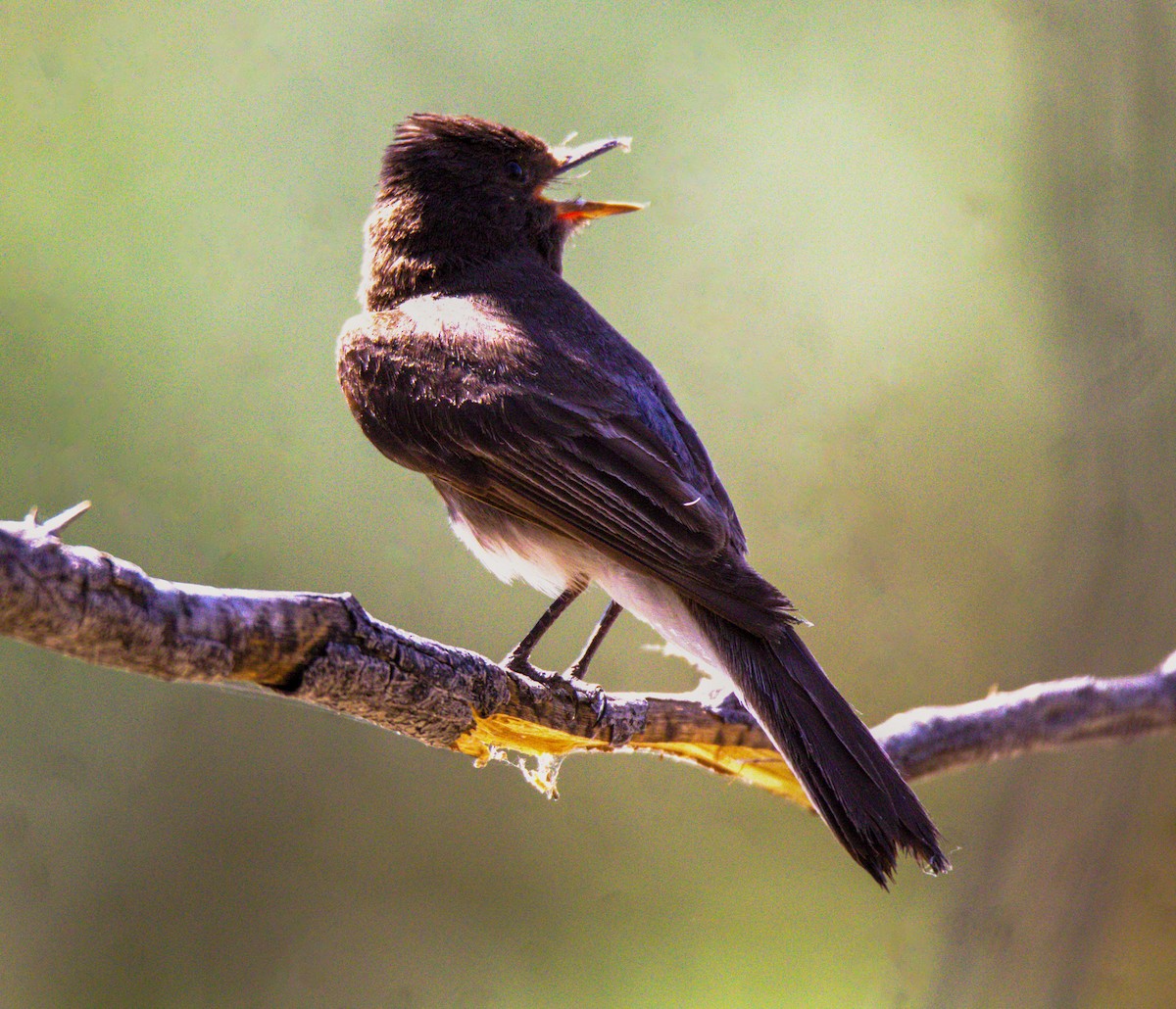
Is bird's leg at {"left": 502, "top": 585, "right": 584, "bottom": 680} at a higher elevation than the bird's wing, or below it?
below

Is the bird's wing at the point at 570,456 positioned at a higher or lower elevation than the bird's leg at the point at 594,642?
higher

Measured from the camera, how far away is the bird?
259 centimetres

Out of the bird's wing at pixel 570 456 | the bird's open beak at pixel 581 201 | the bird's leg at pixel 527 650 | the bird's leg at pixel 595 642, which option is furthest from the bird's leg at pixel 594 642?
the bird's open beak at pixel 581 201

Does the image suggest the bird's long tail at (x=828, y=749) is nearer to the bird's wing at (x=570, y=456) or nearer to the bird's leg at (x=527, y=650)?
the bird's wing at (x=570, y=456)

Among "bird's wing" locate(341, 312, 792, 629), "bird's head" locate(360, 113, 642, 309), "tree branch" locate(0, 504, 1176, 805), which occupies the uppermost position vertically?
"bird's head" locate(360, 113, 642, 309)

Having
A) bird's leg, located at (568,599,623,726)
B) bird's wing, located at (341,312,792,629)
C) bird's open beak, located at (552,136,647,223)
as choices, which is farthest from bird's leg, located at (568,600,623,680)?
bird's open beak, located at (552,136,647,223)

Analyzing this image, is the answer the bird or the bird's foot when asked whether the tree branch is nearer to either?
the bird's foot

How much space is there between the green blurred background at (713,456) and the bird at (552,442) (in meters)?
0.66

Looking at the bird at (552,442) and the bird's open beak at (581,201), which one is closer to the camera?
the bird at (552,442)

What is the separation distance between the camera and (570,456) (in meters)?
3.01

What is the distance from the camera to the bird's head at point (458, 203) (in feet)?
12.3

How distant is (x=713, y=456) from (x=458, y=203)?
1.99 meters

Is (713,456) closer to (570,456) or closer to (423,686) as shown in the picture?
(570,456)

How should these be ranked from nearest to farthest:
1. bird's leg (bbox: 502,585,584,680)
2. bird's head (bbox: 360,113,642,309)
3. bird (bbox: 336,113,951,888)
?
bird (bbox: 336,113,951,888) < bird's leg (bbox: 502,585,584,680) < bird's head (bbox: 360,113,642,309)
